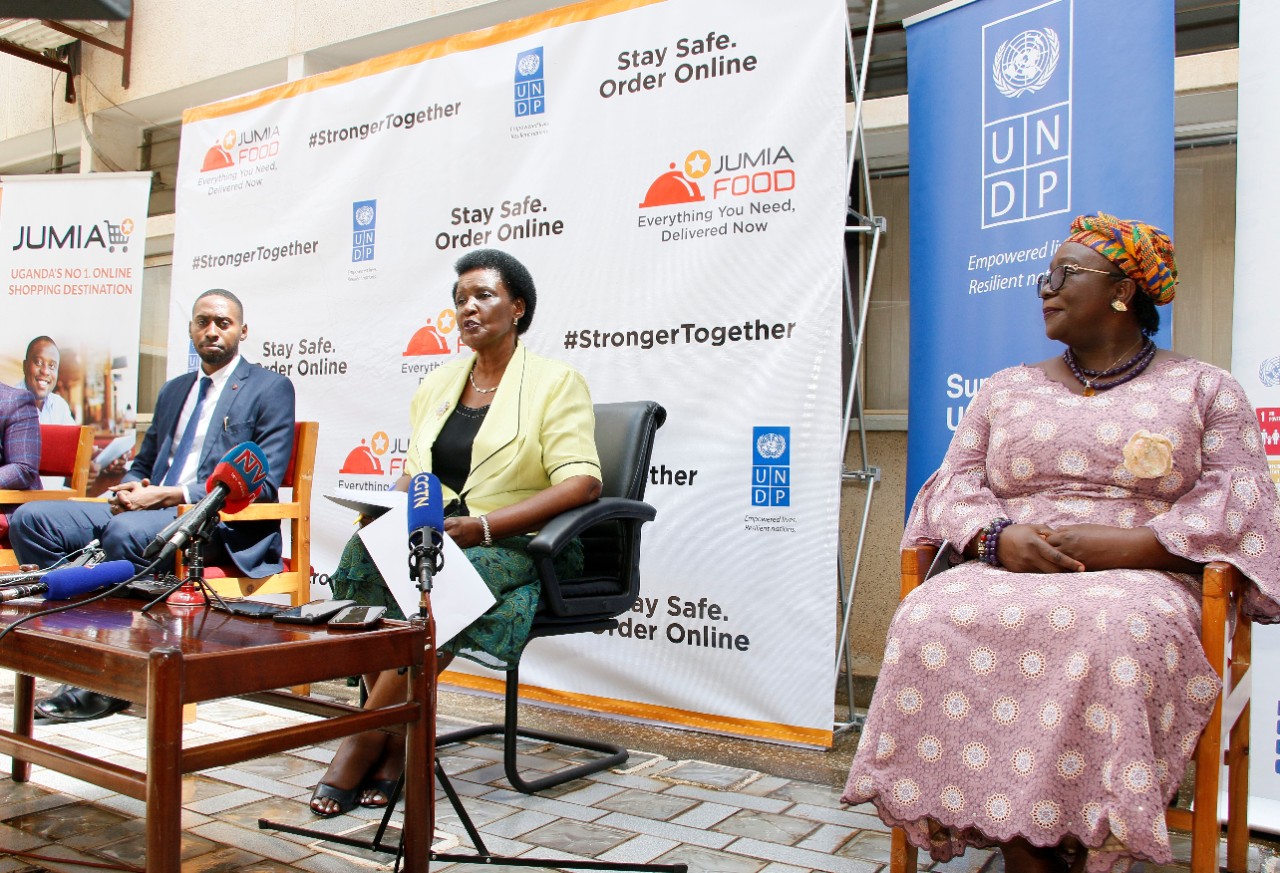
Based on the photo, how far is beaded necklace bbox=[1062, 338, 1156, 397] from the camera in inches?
86.0

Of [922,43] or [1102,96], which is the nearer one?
[1102,96]

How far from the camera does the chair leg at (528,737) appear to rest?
103 inches

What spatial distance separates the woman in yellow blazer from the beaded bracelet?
97cm

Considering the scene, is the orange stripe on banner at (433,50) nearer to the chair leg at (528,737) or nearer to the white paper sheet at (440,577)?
the white paper sheet at (440,577)

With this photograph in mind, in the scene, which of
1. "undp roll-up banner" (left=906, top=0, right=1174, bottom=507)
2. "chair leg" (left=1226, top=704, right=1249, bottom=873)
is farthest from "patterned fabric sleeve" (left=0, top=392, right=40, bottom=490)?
"chair leg" (left=1226, top=704, right=1249, bottom=873)

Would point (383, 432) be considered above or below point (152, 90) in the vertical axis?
below

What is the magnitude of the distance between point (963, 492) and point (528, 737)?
1.61 m

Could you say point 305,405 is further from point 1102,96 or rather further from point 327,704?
point 1102,96

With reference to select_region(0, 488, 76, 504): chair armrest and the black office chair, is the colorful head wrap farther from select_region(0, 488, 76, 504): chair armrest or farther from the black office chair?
select_region(0, 488, 76, 504): chair armrest

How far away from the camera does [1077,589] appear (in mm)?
1867

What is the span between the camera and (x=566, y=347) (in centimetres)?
367

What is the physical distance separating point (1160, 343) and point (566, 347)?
1906mm

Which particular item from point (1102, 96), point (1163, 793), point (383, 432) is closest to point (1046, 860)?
point (1163, 793)

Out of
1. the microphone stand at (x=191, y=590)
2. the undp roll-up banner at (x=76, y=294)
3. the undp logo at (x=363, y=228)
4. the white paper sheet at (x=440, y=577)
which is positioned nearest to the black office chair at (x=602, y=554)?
the white paper sheet at (x=440, y=577)
